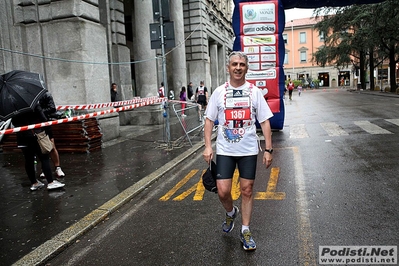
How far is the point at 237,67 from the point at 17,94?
371 centimetres

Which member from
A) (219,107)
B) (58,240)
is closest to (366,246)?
(219,107)

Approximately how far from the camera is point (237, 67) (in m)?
3.60

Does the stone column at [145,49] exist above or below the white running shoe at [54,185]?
above

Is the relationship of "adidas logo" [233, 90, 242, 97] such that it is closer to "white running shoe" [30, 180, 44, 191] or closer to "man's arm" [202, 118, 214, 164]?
"man's arm" [202, 118, 214, 164]

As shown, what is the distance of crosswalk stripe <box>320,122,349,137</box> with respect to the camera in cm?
1043

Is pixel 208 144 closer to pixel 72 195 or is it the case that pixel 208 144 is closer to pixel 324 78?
pixel 72 195

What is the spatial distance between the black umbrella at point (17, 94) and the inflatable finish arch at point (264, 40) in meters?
7.02

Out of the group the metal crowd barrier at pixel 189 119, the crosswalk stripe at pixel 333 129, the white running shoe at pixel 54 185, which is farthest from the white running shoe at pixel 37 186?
the crosswalk stripe at pixel 333 129

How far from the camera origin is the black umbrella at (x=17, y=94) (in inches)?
216

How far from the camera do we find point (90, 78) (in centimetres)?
1095

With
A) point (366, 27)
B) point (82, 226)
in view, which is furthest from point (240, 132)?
point (366, 27)

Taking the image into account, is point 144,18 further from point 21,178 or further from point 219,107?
point 219,107

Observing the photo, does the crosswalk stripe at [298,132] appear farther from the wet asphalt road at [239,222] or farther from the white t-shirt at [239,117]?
the white t-shirt at [239,117]

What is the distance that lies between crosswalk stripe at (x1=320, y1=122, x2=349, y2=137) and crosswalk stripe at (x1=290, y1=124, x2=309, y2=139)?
2.20 feet
